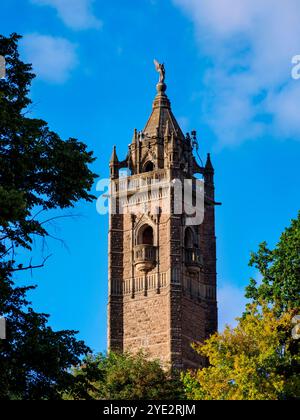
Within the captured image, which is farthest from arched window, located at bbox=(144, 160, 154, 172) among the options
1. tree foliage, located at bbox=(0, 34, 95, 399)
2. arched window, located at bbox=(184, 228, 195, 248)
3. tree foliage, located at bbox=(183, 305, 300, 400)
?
tree foliage, located at bbox=(0, 34, 95, 399)

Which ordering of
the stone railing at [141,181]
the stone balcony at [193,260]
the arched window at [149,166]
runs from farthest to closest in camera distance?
1. the arched window at [149,166]
2. the stone railing at [141,181]
3. the stone balcony at [193,260]

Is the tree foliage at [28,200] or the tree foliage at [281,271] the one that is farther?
the tree foliage at [281,271]

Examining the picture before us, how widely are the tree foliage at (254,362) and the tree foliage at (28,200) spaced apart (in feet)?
43.7

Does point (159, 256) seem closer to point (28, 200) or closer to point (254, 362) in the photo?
point (254, 362)

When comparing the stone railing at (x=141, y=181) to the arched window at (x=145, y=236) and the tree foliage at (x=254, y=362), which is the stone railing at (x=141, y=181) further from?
the tree foliage at (x=254, y=362)

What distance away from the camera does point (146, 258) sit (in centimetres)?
8356

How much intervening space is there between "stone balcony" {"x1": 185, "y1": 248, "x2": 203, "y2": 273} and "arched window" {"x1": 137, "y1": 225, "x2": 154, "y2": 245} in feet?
8.85

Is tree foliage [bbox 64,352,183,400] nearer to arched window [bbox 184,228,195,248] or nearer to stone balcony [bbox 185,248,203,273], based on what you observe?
stone balcony [bbox 185,248,203,273]

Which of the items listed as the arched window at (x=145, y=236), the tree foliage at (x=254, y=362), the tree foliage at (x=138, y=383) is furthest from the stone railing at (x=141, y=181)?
the tree foliage at (x=254, y=362)

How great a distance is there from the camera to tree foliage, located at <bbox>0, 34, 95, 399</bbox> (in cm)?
3173

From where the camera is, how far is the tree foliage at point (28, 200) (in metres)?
31.7

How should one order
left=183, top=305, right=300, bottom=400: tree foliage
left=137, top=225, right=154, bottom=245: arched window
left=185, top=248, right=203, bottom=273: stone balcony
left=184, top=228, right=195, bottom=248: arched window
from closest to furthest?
left=183, top=305, right=300, bottom=400: tree foliage < left=185, top=248, right=203, bottom=273: stone balcony < left=184, top=228, right=195, bottom=248: arched window < left=137, top=225, right=154, bottom=245: arched window

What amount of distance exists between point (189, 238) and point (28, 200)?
52105 millimetres
